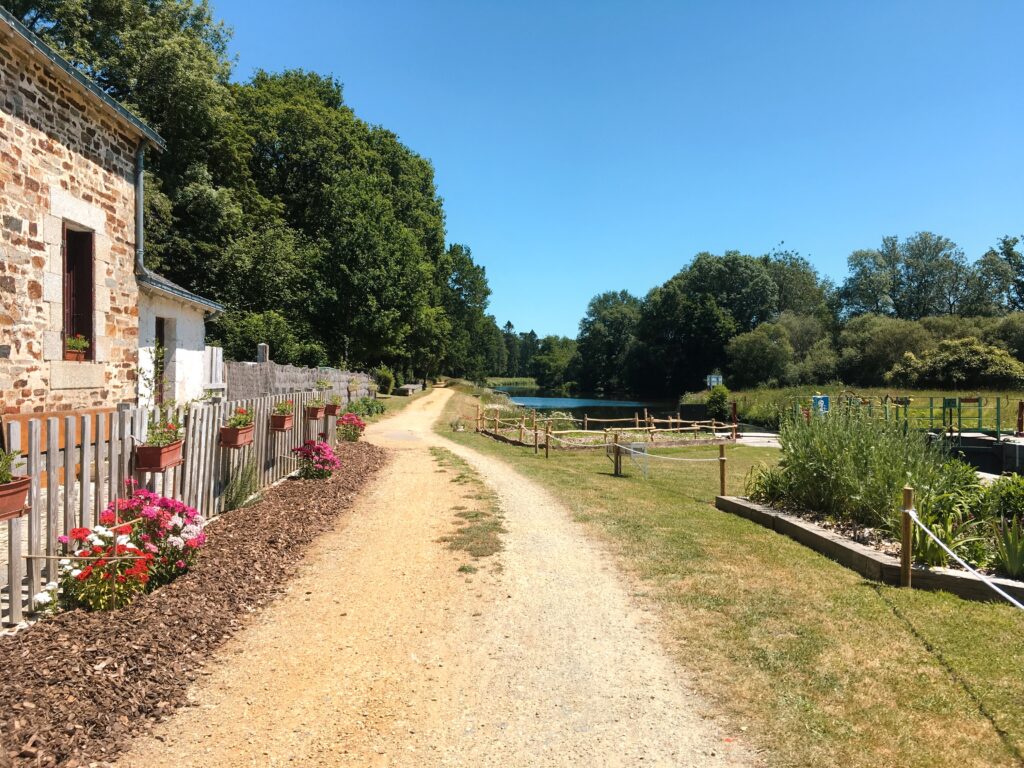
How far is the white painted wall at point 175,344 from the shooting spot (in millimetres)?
10227

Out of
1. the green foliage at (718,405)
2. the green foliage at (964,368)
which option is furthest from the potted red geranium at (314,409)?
the green foliage at (964,368)

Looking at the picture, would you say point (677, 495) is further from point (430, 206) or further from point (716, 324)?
point (716, 324)

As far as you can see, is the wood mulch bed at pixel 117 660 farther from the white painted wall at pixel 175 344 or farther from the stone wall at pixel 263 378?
the stone wall at pixel 263 378

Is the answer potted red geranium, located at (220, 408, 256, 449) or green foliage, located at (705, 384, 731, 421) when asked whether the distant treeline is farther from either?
potted red geranium, located at (220, 408, 256, 449)

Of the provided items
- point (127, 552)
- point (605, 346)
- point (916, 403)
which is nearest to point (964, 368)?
point (916, 403)

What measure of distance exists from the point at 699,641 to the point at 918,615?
1988 millimetres

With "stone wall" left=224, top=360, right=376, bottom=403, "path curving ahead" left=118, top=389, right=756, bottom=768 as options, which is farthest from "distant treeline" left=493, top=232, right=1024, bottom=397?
"path curving ahead" left=118, top=389, right=756, bottom=768

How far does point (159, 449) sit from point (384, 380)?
35.4m

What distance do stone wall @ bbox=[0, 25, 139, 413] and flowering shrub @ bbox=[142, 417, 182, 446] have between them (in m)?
3.07

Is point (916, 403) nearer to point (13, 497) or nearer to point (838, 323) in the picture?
point (13, 497)

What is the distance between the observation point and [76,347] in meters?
8.40

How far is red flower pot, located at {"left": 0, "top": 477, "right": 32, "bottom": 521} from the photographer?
3.56 meters

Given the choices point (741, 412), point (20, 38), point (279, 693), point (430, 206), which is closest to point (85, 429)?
point (279, 693)

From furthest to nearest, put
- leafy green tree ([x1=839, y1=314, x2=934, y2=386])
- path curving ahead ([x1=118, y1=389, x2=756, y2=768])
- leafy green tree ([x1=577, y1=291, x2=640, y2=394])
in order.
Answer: leafy green tree ([x1=577, y1=291, x2=640, y2=394]) < leafy green tree ([x1=839, y1=314, x2=934, y2=386]) < path curving ahead ([x1=118, y1=389, x2=756, y2=768])
